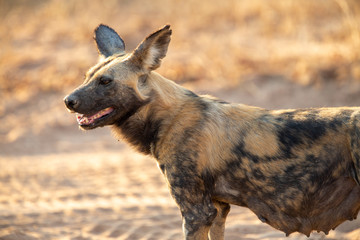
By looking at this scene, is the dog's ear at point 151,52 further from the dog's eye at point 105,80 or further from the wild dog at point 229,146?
the dog's eye at point 105,80

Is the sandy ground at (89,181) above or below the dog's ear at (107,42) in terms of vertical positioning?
below

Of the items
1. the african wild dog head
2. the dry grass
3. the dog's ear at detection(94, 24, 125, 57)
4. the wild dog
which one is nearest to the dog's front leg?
the wild dog

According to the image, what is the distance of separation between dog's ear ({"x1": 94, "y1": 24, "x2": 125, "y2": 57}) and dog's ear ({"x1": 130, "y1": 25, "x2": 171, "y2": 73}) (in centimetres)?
43

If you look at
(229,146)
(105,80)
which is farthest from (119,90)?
(229,146)

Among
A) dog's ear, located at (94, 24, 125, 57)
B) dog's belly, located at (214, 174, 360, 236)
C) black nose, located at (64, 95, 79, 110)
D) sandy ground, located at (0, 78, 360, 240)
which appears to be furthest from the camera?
sandy ground, located at (0, 78, 360, 240)

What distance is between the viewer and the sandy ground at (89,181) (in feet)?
13.3

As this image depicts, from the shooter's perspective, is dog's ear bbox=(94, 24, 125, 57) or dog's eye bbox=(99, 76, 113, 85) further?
dog's ear bbox=(94, 24, 125, 57)

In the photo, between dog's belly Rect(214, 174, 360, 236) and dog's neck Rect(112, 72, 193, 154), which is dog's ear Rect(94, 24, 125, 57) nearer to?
dog's neck Rect(112, 72, 193, 154)

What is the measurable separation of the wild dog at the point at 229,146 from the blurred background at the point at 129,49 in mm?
1033

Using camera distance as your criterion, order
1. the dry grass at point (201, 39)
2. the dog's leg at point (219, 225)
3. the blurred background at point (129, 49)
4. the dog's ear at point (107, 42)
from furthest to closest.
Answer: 1. the dry grass at point (201, 39)
2. the blurred background at point (129, 49)
3. the dog's ear at point (107, 42)
4. the dog's leg at point (219, 225)

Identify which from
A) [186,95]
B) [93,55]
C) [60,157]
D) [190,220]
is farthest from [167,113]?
[93,55]

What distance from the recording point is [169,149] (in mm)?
2830

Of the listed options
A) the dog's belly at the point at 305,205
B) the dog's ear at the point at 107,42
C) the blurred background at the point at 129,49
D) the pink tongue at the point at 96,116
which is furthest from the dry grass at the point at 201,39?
A: the pink tongue at the point at 96,116

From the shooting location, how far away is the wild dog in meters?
2.68
